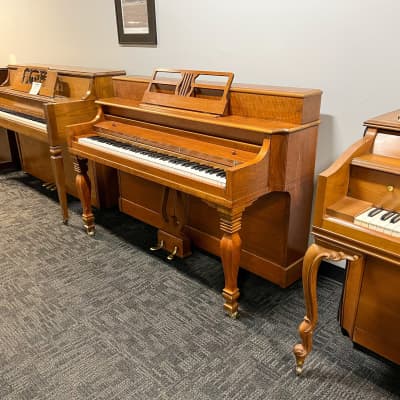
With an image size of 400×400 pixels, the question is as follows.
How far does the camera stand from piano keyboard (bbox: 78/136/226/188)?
1869 mm

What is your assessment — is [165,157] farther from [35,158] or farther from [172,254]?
[35,158]

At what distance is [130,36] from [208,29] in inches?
31.6

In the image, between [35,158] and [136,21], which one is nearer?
[136,21]

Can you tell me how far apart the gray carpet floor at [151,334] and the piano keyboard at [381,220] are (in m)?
0.75

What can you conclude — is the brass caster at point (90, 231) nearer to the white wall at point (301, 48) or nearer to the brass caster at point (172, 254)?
the brass caster at point (172, 254)

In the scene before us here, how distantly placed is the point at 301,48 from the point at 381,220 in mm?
1165

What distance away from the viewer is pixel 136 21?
9.52 feet

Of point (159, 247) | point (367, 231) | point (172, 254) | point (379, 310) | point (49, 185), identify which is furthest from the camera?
point (49, 185)

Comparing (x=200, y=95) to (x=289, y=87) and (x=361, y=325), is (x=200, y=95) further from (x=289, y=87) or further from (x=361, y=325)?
(x=361, y=325)

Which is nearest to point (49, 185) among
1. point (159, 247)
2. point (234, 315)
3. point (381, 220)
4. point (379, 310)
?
point (159, 247)

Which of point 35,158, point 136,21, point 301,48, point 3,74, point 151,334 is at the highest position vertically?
point 136,21

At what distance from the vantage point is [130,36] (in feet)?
9.84

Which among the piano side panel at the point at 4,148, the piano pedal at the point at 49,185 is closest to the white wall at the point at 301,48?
the piano pedal at the point at 49,185

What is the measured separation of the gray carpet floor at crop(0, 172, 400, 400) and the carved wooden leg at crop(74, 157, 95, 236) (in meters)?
0.16
